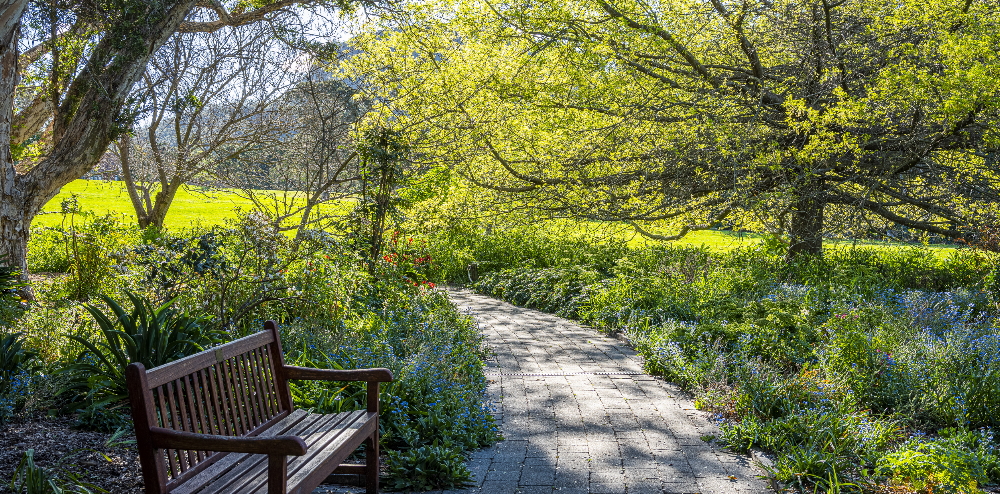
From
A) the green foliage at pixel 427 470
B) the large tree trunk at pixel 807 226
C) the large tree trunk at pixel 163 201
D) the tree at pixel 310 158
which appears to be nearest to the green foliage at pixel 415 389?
the green foliage at pixel 427 470

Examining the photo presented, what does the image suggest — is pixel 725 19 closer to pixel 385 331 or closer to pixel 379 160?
pixel 379 160

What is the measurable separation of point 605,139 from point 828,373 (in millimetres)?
5939

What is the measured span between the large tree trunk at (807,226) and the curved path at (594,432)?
504 cm

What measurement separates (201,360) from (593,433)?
2.68 meters

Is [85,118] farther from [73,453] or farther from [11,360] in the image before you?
[73,453]

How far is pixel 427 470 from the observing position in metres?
3.77

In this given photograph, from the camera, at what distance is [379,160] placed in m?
7.88

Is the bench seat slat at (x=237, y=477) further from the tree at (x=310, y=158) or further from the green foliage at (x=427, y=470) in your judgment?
the tree at (x=310, y=158)

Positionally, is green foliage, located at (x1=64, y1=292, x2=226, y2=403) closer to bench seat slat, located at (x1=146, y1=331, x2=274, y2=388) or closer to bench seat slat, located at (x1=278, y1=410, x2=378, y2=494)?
bench seat slat, located at (x1=146, y1=331, x2=274, y2=388)

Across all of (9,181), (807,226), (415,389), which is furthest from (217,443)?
(807,226)

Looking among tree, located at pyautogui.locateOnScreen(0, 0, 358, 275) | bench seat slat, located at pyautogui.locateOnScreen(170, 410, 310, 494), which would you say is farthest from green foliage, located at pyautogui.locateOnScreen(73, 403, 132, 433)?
tree, located at pyautogui.locateOnScreen(0, 0, 358, 275)

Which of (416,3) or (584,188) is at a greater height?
(416,3)

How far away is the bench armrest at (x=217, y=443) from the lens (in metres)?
2.50

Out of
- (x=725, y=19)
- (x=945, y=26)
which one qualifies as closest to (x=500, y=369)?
(x=725, y=19)
